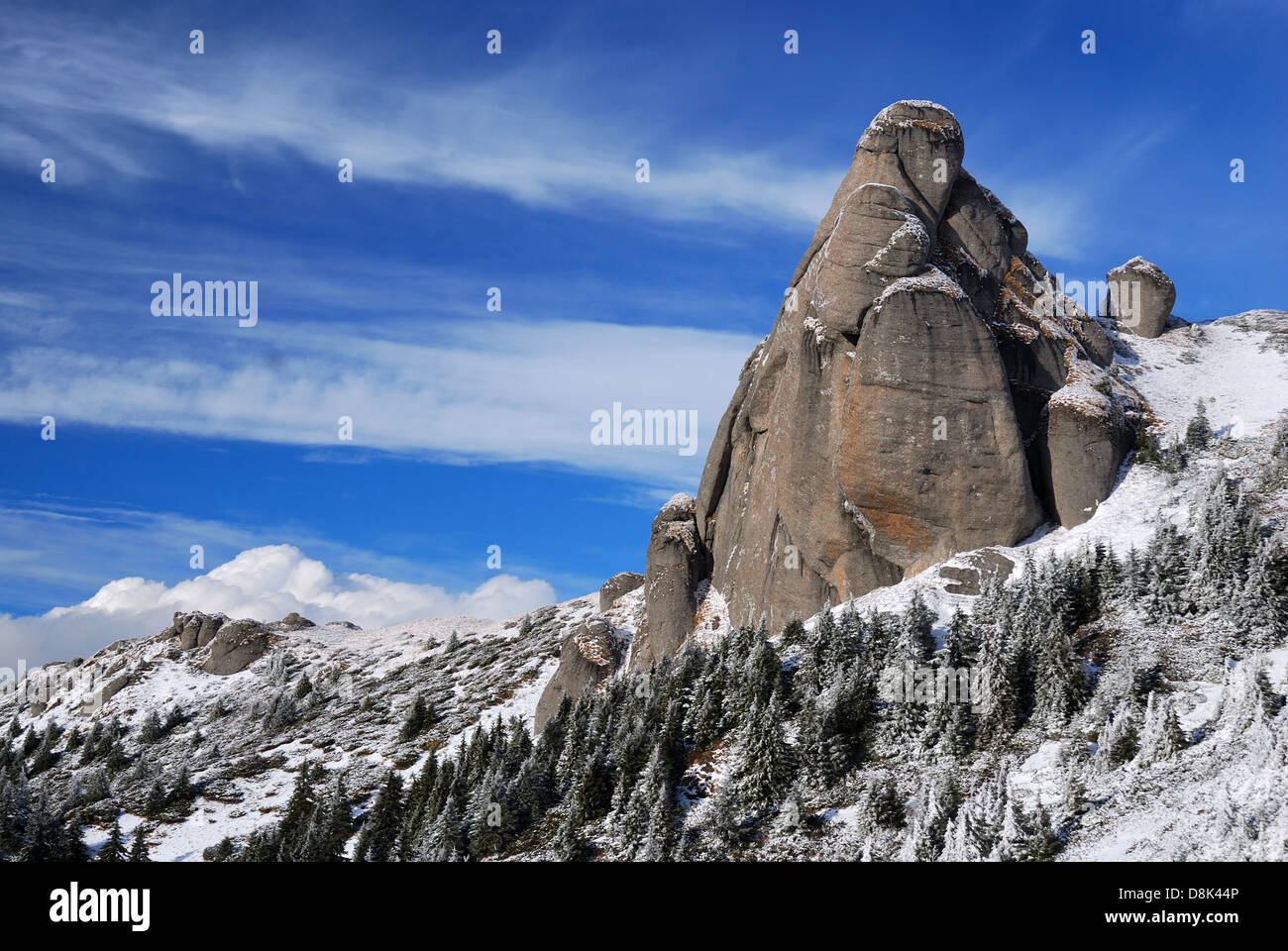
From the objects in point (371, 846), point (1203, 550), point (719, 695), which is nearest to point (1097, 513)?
point (1203, 550)

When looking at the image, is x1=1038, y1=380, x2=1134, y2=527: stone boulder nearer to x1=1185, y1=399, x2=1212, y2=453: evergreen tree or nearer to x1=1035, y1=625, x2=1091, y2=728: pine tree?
x1=1185, y1=399, x2=1212, y2=453: evergreen tree

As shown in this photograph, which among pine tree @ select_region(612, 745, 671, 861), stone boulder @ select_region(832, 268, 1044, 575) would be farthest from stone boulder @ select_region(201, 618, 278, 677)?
pine tree @ select_region(612, 745, 671, 861)

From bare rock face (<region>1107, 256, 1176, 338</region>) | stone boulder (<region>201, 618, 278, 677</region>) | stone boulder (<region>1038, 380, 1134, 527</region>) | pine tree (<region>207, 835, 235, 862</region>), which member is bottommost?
pine tree (<region>207, 835, 235, 862</region>)

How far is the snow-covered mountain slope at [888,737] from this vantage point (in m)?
27.7

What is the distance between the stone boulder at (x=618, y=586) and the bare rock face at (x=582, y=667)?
36.0 ft

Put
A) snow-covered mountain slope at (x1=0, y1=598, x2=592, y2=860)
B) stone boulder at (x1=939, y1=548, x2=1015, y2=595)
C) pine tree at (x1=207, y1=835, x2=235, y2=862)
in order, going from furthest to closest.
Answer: snow-covered mountain slope at (x1=0, y1=598, x2=592, y2=860) → pine tree at (x1=207, y1=835, x2=235, y2=862) → stone boulder at (x1=939, y1=548, x2=1015, y2=595)

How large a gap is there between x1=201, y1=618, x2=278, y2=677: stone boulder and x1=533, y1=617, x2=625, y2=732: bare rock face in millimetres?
55683

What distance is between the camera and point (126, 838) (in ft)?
188

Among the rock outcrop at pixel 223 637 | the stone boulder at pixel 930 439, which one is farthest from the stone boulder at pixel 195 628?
the stone boulder at pixel 930 439

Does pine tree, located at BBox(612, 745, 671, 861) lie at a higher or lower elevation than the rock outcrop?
higher

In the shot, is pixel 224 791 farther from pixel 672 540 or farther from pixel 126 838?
pixel 672 540

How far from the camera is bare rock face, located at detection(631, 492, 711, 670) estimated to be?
65.1 metres
